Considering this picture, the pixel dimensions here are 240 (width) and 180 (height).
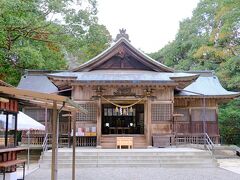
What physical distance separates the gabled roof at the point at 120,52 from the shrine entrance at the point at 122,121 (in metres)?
4.03

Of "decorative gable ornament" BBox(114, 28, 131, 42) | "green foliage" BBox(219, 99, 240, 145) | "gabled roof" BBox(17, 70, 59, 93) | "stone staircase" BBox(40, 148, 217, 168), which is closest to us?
"stone staircase" BBox(40, 148, 217, 168)

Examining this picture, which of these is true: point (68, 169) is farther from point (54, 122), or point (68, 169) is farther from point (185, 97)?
point (185, 97)

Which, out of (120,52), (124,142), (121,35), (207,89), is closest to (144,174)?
(124,142)

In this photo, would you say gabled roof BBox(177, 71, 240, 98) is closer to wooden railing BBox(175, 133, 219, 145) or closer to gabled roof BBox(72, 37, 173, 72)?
gabled roof BBox(72, 37, 173, 72)

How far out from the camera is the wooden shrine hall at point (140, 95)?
18594 millimetres

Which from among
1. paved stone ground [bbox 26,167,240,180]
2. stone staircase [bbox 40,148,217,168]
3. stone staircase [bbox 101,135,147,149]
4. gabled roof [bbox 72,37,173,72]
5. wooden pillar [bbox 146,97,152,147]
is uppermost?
gabled roof [bbox 72,37,173,72]

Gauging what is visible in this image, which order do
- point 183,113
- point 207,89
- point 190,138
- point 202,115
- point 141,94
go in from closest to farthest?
1. point 141,94
2. point 190,138
3. point 202,115
4. point 183,113
5. point 207,89

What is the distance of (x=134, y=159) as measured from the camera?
14.8 metres

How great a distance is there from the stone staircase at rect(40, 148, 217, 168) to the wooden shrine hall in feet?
10.8

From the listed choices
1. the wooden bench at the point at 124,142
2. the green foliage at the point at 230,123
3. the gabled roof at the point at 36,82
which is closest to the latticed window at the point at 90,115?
the wooden bench at the point at 124,142

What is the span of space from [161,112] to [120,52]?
4.52 metres

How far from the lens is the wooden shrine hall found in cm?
1859

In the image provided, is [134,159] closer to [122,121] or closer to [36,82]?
[122,121]

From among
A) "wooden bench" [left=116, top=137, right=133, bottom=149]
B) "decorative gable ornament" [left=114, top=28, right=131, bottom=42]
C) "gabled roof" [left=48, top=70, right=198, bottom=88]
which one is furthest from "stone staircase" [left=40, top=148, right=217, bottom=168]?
"decorative gable ornament" [left=114, top=28, right=131, bottom=42]
